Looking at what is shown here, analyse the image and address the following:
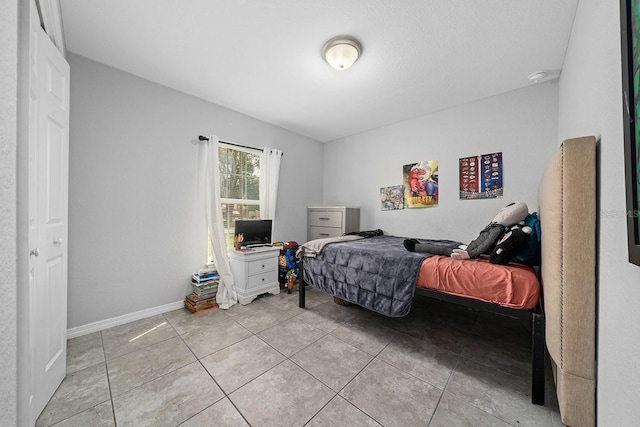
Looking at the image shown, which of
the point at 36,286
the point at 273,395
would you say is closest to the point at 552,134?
the point at 273,395

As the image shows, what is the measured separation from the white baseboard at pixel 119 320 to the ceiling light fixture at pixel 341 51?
3.14m

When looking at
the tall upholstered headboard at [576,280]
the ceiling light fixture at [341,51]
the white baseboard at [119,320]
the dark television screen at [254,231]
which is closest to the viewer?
the tall upholstered headboard at [576,280]

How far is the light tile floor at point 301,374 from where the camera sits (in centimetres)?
131

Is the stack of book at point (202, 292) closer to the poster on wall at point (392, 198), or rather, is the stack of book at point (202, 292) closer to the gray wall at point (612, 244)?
the poster on wall at point (392, 198)

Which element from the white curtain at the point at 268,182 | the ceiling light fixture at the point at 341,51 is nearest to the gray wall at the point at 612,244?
the ceiling light fixture at the point at 341,51

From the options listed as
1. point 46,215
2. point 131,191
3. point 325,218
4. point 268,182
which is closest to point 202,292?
point 131,191

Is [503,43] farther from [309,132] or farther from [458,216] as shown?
[309,132]

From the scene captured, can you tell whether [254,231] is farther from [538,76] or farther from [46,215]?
[538,76]

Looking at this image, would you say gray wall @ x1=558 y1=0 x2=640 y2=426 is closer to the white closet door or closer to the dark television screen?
the white closet door

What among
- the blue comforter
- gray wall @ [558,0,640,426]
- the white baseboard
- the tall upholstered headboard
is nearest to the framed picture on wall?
gray wall @ [558,0,640,426]

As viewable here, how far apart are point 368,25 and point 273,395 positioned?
2.73 meters

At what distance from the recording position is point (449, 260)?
184 cm

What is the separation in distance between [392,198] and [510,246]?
2133 millimetres

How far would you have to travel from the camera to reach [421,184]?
339 cm
